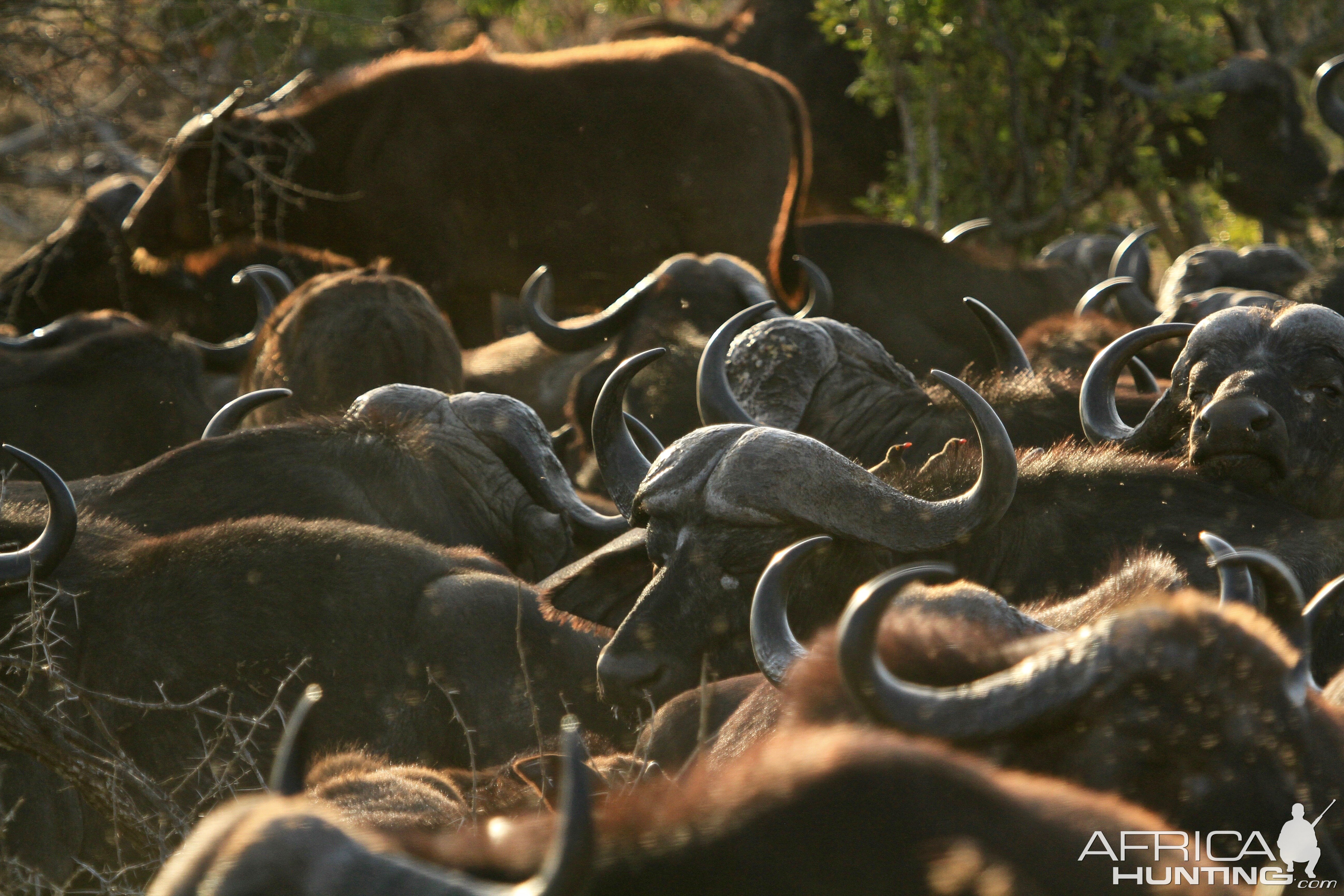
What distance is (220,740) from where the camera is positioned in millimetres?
3477

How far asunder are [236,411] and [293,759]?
405 centimetres

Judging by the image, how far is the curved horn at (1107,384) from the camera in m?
4.56

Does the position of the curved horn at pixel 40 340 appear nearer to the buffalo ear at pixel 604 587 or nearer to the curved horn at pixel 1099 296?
the buffalo ear at pixel 604 587

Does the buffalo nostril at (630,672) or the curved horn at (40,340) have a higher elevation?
the buffalo nostril at (630,672)

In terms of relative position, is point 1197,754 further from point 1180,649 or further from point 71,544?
point 71,544

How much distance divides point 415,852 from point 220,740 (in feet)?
6.36

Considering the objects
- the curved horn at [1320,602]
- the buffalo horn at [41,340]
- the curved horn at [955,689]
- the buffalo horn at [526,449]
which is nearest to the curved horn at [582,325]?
the buffalo horn at [526,449]

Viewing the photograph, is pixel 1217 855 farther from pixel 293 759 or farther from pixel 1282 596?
pixel 293 759

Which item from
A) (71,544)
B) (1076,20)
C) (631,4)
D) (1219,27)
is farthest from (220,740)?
(631,4)

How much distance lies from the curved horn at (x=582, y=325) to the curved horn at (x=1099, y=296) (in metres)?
2.26

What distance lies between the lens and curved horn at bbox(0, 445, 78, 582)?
393 centimetres

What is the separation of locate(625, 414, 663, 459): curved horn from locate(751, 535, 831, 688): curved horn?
1965 millimetres

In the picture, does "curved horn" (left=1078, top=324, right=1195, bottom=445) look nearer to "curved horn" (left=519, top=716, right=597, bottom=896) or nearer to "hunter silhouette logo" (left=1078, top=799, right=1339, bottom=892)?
"hunter silhouette logo" (left=1078, top=799, right=1339, bottom=892)

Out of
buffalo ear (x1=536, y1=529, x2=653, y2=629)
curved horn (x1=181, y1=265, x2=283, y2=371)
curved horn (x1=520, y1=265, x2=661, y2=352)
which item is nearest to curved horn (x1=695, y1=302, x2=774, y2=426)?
buffalo ear (x1=536, y1=529, x2=653, y2=629)
